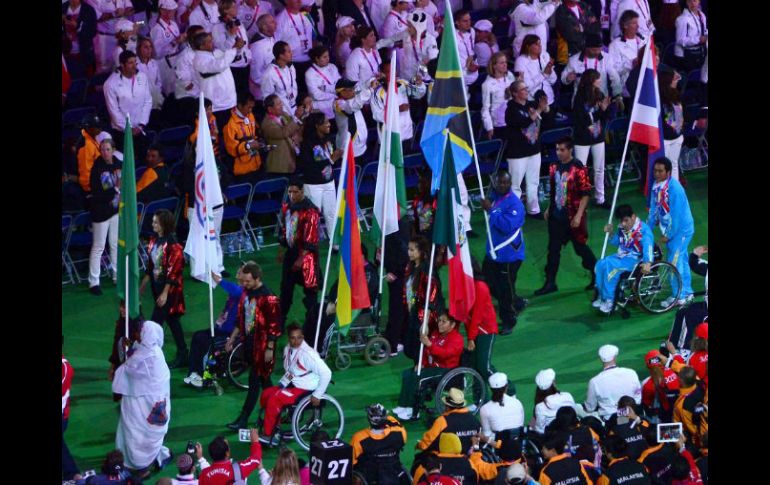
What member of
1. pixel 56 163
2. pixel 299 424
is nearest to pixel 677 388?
pixel 299 424

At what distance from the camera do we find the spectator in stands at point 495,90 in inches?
862

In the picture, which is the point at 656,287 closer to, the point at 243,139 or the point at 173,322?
the point at 243,139

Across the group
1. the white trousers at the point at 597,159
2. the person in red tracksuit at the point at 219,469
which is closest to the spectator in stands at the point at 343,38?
the white trousers at the point at 597,159

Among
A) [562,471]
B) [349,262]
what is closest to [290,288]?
[349,262]

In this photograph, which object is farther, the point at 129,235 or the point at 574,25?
the point at 574,25

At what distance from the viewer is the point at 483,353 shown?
1745cm

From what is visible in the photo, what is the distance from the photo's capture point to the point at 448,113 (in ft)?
58.7

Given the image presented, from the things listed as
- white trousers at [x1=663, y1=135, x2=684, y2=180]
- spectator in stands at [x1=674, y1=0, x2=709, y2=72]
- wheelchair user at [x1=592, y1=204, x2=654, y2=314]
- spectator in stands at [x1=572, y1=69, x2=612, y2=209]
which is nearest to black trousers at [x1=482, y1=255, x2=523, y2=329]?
wheelchair user at [x1=592, y1=204, x2=654, y2=314]

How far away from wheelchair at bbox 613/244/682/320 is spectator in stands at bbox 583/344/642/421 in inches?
108

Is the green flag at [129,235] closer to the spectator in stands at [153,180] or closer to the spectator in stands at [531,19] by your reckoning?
the spectator in stands at [153,180]

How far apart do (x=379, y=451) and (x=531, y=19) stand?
29.8ft

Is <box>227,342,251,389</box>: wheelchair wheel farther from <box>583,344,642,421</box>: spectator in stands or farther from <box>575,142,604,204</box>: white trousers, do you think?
<box>575,142,604,204</box>: white trousers

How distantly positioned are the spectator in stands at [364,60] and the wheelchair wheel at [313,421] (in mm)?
5695

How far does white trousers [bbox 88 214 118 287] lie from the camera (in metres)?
20.0
